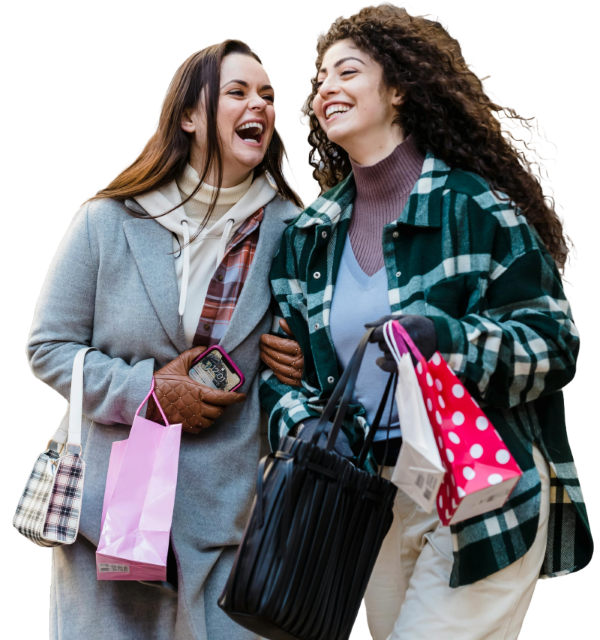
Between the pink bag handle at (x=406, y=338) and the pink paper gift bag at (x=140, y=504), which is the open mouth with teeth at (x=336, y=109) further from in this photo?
the pink paper gift bag at (x=140, y=504)

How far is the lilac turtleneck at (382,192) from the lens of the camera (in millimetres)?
2764

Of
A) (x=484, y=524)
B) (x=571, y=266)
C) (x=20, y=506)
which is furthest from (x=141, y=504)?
(x=571, y=266)

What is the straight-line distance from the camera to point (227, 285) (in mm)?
3008

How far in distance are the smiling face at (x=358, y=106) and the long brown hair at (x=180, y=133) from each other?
1.31 feet

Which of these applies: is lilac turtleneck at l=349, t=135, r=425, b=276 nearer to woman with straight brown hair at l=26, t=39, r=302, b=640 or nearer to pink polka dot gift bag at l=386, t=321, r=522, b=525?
woman with straight brown hair at l=26, t=39, r=302, b=640

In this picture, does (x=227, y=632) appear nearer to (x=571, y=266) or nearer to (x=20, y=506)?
(x=20, y=506)

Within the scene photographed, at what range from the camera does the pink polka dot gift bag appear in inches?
81.3

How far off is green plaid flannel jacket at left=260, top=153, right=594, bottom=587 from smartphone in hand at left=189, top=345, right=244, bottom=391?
185 millimetres

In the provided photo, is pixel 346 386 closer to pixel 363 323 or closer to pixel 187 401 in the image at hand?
pixel 363 323

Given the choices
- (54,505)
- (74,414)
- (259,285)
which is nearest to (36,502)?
(54,505)

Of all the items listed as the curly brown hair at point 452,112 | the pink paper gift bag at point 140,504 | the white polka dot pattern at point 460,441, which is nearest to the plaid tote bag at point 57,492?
the pink paper gift bag at point 140,504

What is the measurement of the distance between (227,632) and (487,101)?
1.95 metres

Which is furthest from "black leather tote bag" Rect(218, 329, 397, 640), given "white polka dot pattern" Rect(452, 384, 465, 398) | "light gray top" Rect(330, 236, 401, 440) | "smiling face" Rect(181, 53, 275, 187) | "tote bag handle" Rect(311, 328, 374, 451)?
"smiling face" Rect(181, 53, 275, 187)

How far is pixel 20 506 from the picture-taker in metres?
2.82
